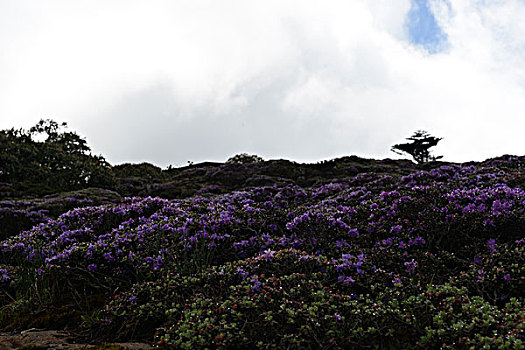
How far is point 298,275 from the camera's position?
4246 millimetres

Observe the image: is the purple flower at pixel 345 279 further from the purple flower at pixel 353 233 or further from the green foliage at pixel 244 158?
the green foliage at pixel 244 158

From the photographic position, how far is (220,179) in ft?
69.1

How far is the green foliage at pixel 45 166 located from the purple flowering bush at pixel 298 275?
11991mm

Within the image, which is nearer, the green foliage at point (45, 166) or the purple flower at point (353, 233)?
the purple flower at point (353, 233)

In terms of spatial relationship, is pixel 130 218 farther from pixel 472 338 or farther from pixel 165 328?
pixel 472 338

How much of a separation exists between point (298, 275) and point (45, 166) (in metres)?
18.1

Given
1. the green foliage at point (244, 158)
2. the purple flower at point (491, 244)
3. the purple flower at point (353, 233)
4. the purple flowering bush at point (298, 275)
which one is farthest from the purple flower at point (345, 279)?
the green foliage at point (244, 158)

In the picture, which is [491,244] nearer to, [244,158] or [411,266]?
[411,266]

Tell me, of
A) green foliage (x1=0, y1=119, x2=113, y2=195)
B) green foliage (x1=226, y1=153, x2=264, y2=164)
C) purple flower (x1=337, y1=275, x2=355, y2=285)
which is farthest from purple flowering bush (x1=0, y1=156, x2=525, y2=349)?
green foliage (x1=226, y1=153, x2=264, y2=164)

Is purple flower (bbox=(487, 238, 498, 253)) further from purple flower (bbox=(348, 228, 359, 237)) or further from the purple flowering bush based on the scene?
purple flower (bbox=(348, 228, 359, 237))

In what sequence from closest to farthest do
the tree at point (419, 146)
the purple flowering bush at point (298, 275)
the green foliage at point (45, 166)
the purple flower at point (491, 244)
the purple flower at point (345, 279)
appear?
the purple flowering bush at point (298, 275)
the purple flower at point (345, 279)
the purple flower at point (491, 244)
the green foliage at point (45, 166)
the tree at point (419, 146)

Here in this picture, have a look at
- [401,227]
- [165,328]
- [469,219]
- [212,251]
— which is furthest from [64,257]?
[469,219]

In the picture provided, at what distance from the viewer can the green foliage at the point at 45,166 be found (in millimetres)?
18312

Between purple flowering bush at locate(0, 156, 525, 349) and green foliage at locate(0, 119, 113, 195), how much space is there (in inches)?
472
